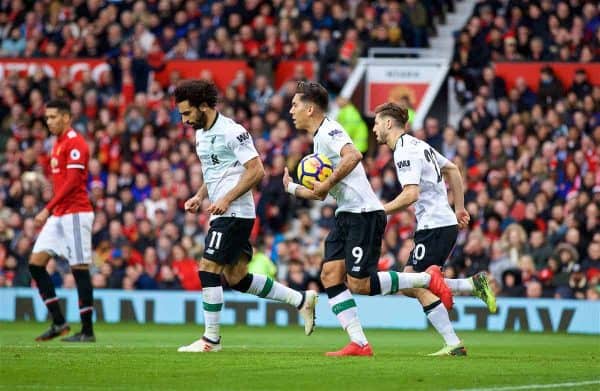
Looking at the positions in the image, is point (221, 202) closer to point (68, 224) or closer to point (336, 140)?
point (336, 140)

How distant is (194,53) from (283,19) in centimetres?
209

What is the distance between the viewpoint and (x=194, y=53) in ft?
95.9

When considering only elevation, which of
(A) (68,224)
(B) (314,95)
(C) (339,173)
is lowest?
(A) (68,224)

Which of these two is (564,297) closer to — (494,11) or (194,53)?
(494,11)

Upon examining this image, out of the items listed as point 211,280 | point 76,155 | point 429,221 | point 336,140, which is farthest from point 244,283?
point 76,155

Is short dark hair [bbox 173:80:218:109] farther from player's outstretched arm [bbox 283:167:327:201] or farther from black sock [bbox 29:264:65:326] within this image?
black sock [bbox 29:264:65:326]

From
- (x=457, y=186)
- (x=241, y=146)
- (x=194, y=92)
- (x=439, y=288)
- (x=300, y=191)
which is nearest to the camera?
(x=300, y=191)

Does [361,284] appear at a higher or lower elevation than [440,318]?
higher

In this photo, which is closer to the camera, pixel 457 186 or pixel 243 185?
pixel 243 185

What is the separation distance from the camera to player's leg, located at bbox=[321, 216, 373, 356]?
484 inches

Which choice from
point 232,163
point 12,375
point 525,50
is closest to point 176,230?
point 525,50

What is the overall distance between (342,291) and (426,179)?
1408 mm

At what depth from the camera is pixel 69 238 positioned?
1494 cm

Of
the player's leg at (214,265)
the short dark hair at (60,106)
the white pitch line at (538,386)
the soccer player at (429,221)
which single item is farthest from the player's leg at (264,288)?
the white pitch line at (538,386)
